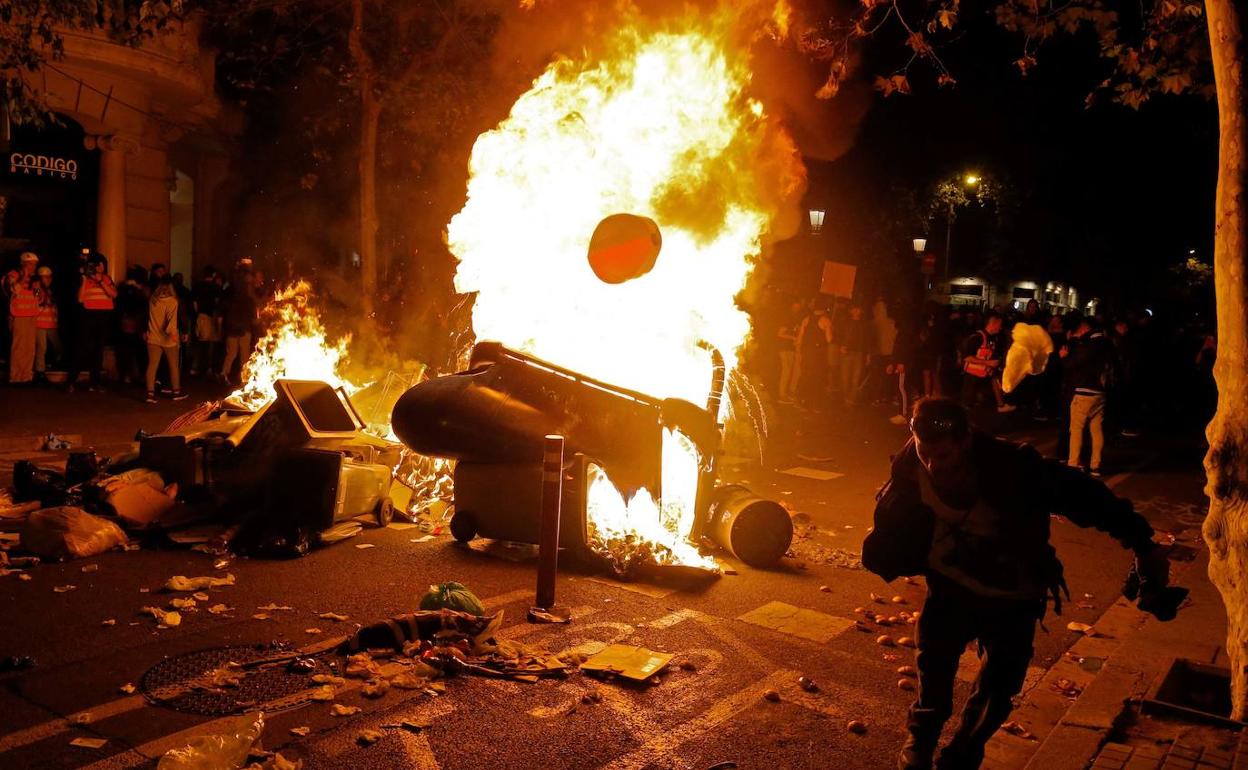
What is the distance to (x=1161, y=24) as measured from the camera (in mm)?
8805

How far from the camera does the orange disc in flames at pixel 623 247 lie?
851 centimetres

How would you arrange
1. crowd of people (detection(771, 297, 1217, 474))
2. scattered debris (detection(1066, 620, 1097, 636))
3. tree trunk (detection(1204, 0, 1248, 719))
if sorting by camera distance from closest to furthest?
tree trunk (detection(1204, 0, 1248, 719)), scattered debris (detection(1066, 620, 1097, 636)), crowd of people (detection(771, 297, 1217, 474))

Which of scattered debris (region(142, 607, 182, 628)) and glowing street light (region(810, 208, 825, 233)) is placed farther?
glowing street light (region(810, 208, 825, 233))

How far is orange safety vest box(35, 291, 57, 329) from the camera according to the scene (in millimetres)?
15352

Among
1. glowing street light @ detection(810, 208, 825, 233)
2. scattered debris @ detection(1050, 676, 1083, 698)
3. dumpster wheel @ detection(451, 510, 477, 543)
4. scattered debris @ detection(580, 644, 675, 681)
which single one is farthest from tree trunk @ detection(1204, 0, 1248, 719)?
glowing street light @ detection(810, 208, 825, 233)

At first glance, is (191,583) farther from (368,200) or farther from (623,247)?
(368,200)

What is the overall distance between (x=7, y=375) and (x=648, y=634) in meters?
14.3

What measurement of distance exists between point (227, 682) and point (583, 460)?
3167 mm

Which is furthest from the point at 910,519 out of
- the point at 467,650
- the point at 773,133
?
the point at 773,133

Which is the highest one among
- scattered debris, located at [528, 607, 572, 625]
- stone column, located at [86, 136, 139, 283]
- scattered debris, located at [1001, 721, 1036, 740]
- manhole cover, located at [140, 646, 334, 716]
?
stone column, located at [86, 136, 139, 283]

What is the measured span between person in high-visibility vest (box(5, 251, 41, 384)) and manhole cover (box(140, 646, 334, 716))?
1198 centimetres

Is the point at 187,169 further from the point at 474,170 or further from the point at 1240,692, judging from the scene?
the point at 1240,692

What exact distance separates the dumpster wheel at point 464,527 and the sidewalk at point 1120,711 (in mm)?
4382

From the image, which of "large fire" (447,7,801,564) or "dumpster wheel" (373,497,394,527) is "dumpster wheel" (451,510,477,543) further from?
"large fire" (447,7,801,564)
